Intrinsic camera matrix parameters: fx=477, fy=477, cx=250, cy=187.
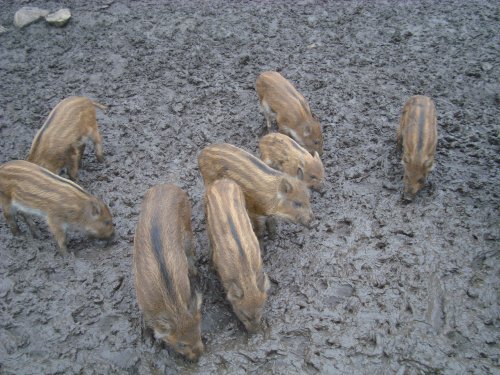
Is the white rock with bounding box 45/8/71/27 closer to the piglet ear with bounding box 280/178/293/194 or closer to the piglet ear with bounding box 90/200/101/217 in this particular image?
the piglet ear with bounding box 90/200/101/217

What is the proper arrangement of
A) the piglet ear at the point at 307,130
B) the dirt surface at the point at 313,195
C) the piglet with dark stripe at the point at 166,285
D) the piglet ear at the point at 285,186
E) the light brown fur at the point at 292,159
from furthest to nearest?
the piglet ear at the point at 307,130 < the light brown fur at the point at 292,159 < the piglet ear at the point at 285,186 < the dirt surface at the point at 313,195 < the piglet with dark stripe at the point at 166,285

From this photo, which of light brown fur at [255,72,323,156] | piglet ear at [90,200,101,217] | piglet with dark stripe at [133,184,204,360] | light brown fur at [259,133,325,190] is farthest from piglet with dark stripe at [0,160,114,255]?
light brown fur at [255,72,323,156]

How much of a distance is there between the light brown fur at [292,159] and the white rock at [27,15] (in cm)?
412

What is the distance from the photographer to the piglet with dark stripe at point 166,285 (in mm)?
2963

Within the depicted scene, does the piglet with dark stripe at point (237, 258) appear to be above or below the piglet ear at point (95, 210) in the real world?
above

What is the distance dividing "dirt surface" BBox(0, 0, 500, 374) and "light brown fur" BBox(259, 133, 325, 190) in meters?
0.23

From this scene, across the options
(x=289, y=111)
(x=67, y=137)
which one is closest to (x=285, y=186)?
(x=289, y=111)

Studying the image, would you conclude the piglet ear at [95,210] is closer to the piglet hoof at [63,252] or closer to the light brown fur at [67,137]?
the piglet hoof at [63,252]

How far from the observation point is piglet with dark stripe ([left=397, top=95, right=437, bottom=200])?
4.12 metres

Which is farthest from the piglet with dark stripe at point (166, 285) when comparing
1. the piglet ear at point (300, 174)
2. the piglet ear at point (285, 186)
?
the piglet ear at point (300, 174)

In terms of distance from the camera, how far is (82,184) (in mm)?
4609

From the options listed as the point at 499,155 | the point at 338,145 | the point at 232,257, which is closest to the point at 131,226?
the point at 232,257

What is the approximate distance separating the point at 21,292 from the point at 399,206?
319 centimetres

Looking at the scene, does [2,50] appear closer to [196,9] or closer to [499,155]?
[196,9]
